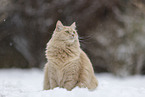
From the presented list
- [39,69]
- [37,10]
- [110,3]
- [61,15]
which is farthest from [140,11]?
[39,69]

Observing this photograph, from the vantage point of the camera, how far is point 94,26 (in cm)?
670

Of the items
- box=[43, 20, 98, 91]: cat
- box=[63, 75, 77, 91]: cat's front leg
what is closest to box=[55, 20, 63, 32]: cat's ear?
box=[43, 20, 98, 91]: cat

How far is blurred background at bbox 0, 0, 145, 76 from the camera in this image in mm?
6465

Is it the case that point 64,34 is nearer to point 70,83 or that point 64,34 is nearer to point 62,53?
point 62,53

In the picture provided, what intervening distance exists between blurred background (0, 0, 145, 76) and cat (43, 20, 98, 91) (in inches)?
123

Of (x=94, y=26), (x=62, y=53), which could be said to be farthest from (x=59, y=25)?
(x=94, y=26)

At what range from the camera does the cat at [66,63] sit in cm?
308

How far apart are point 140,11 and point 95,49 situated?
79.5 inches

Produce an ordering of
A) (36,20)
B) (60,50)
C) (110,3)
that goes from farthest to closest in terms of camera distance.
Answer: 1. (36,20)
2. (110,3)
3. (60,50)

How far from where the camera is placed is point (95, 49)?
6816mm

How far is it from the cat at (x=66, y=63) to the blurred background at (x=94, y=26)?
10.3ft

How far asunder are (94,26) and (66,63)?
3.86 meters

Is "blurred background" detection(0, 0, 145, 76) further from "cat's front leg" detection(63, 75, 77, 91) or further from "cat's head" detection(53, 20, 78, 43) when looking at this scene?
"cat's front leg" detection(63, 75, 77, 91)

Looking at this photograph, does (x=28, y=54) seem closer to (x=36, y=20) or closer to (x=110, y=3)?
(x=36, y=20)
